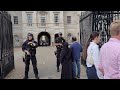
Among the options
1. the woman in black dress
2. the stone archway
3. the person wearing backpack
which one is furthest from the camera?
the stone archway

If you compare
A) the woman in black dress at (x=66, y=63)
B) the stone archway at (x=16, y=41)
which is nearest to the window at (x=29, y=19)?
the stone archway at (x=16, y=41)

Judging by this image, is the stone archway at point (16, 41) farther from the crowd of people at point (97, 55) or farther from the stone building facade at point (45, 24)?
the crowd of people at point (97, 55)

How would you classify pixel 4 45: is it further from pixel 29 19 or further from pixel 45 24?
pixel 45 24

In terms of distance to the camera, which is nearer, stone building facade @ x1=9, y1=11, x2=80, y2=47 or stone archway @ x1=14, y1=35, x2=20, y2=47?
stone archway @ x1=14, y1=35, x2=20, y2=47

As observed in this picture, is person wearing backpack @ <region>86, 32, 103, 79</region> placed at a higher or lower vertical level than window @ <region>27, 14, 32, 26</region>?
lower

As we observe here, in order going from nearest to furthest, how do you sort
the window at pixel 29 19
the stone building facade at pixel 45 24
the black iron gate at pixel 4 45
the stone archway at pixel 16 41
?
the black iron gate at pixel 4 45, the stone archway at pixel 16 41, the window at pixel 29 19, the stone building facade at pixel 45 24

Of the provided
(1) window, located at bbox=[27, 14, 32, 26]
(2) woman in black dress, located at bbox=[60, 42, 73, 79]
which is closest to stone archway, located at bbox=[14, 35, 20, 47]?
(1) window, located at bbox=[27, 14, 32, 26]

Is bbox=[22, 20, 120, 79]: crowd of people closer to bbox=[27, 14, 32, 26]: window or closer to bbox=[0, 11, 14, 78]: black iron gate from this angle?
bbox=[0, 11, 14, 78]: black iron gate
